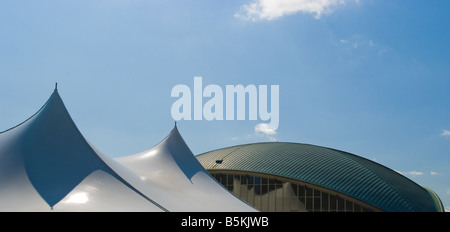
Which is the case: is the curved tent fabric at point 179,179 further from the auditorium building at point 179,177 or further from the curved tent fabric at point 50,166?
the curved tent fabric at point 50,166

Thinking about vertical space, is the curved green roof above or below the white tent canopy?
above

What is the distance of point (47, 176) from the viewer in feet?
46.4

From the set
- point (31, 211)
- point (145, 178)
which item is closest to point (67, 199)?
point (31, 211)

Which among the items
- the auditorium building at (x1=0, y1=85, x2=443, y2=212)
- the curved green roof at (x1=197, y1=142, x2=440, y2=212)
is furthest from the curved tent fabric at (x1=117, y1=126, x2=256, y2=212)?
the curved green roof at (x1=197, y1=142, x2=440, y2=212)

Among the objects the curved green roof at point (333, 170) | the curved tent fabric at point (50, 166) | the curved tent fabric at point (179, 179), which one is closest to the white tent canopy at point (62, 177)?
the curved tent fabric at point (50, 166)

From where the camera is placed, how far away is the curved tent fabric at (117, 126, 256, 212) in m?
18.0

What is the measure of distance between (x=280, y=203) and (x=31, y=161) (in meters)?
23.4

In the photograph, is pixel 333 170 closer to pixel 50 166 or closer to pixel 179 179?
pixel 179 179

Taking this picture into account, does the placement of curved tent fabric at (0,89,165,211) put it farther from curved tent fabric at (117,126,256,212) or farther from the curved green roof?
the curved green roof

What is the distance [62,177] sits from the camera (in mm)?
14297

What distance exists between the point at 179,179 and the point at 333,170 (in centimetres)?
1781

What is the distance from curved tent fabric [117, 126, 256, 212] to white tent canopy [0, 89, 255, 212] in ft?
0.39
